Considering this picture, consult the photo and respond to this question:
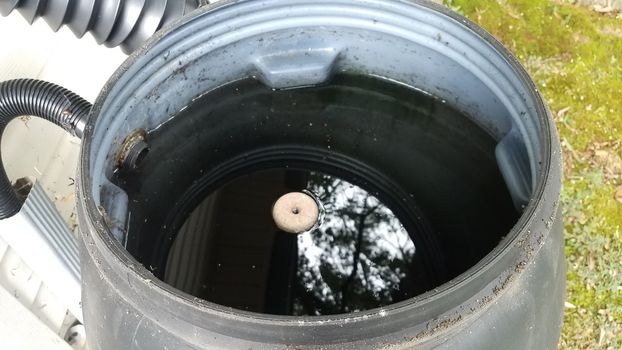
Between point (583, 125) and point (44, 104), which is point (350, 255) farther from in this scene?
point (583, 125)

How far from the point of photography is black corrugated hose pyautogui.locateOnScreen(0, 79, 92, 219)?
1.19 m

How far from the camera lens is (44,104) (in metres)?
1.22

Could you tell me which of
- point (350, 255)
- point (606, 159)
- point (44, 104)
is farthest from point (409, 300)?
point (606, 159)

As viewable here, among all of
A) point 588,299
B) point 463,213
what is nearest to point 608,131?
point 588,299

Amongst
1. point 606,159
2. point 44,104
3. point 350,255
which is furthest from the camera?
point 606,159

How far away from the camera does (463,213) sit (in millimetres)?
1284

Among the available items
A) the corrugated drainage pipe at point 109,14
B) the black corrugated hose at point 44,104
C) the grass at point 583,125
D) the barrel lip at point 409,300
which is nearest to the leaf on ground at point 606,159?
the grass at point 583,125

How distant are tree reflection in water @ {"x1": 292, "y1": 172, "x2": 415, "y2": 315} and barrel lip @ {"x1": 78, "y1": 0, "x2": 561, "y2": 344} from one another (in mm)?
488

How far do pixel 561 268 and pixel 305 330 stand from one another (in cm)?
50

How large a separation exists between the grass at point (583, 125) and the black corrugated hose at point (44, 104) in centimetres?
138

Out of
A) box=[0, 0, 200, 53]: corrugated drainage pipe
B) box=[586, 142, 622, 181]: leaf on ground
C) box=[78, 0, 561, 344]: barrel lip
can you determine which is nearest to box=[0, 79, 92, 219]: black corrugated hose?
box=[0, 0, 200, 53]: corrugated drainage pipe

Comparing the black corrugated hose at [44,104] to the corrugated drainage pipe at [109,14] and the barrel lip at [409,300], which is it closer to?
the corrugated drainage pipe at [109,14]

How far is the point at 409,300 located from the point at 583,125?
1.61 meters

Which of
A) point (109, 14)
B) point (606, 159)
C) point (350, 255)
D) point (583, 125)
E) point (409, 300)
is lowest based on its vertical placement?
point (409, 300)
